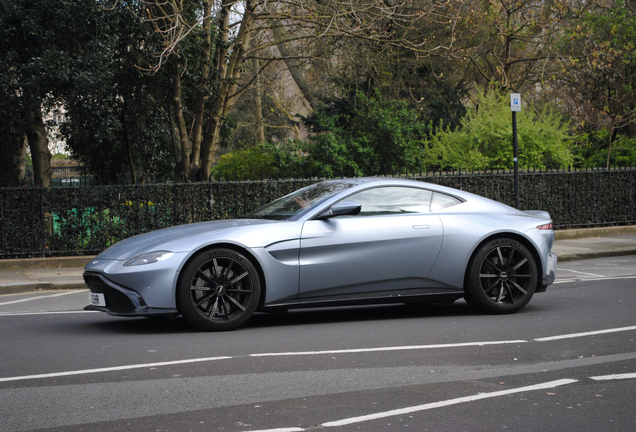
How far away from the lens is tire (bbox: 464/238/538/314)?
754cm

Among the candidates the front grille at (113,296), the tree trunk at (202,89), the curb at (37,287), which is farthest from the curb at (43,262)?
the front grille at (113,296)

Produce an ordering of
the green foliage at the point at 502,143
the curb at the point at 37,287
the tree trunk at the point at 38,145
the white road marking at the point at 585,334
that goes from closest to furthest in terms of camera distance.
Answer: the white road marking at the point at 585,334 < the curb at the point at 37,287 < the tree trunk at the point at 38,145 < the green foliage at the point at 502,143

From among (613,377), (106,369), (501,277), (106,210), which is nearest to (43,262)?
(106,210)

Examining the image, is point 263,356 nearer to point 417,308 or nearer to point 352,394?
point 352,394

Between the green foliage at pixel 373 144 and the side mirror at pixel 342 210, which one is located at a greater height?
the green foliage at pixel 373 144

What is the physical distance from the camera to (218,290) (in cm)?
668

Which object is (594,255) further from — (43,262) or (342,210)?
(43,262)

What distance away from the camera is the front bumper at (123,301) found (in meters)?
6.50

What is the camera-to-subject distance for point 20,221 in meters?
13.3

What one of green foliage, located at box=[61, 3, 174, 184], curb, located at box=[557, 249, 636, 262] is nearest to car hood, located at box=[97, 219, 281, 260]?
green foliage, located at box=[61, 3, 174, 184]

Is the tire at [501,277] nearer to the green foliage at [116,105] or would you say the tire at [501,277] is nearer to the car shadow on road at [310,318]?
the car shadow on road at [310,318]

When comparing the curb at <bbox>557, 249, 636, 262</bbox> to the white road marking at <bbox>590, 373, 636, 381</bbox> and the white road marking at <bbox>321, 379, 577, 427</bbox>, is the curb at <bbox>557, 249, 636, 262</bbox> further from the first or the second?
the white road marking at <bbox>321, 379, 577, 427</bbox>

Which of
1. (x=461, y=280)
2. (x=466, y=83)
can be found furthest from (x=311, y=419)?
(x=466, y=83)

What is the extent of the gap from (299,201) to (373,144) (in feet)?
42.0
